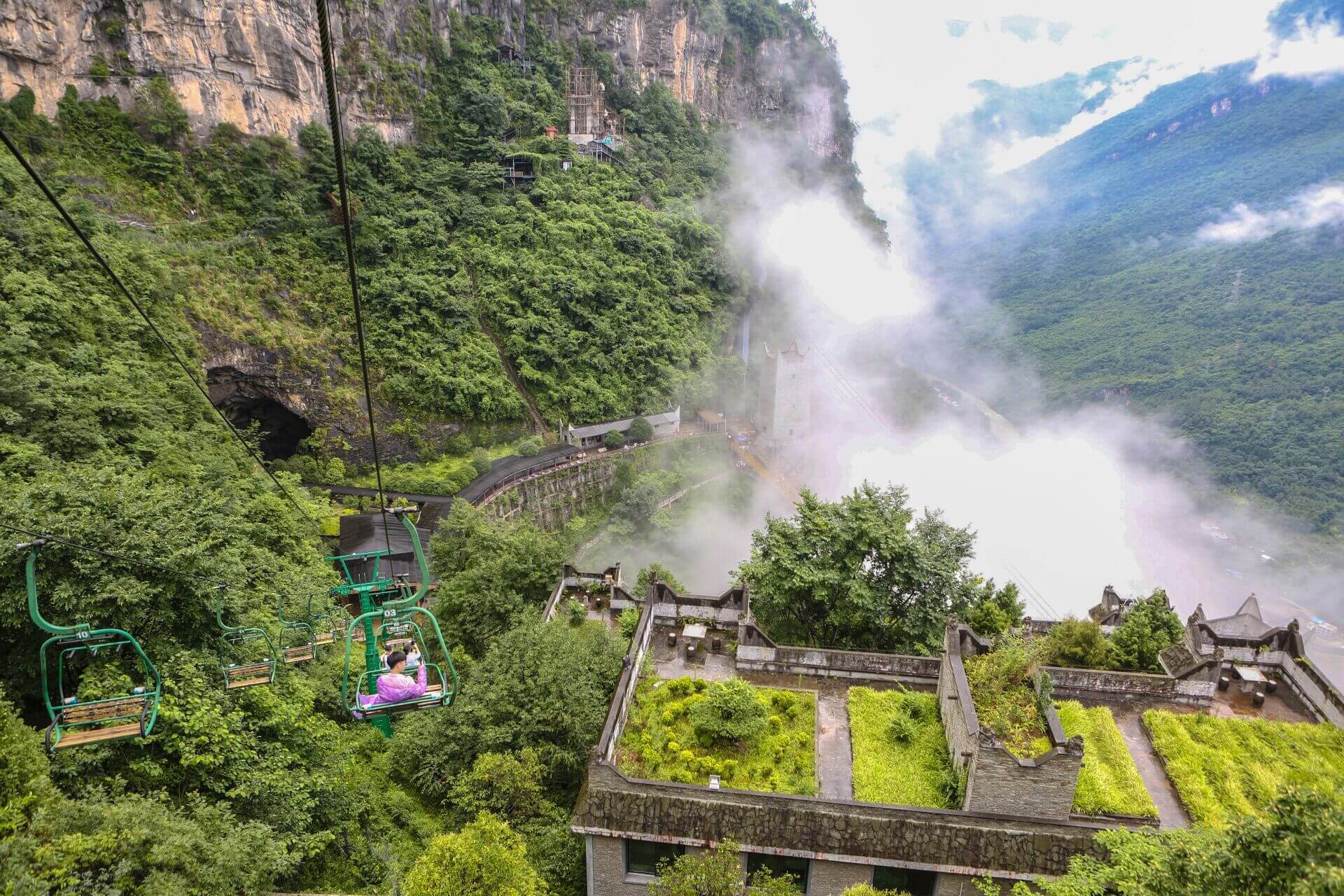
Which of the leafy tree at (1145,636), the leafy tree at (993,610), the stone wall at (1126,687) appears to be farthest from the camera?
the leafy tree at (993,610)

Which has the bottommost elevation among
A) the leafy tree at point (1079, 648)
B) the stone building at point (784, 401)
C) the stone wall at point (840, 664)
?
the stone wall at point (840, 664)

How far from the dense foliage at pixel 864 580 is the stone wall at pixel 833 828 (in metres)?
6.31

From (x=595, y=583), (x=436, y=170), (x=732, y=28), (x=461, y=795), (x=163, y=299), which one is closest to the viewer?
(x=461, y=795)

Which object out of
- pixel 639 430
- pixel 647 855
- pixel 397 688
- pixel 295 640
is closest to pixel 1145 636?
pixel 647 855

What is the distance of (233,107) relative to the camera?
132 ft

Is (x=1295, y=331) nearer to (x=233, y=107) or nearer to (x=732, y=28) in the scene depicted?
(x=732, y=28)

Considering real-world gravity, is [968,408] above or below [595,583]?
above

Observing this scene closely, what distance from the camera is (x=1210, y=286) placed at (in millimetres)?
62875

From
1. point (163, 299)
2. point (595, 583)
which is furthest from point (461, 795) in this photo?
point (163, 299)

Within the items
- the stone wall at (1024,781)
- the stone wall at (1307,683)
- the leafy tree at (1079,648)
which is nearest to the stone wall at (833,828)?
the stone wall at (1024,781)

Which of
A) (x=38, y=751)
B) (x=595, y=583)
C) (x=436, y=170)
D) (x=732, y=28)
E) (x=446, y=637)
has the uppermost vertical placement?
(x=732, y=28)

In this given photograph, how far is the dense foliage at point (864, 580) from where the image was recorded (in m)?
18.0

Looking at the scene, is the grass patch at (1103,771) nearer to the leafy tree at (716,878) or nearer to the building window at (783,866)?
the building window at (783,866)

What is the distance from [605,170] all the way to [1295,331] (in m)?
59.0
